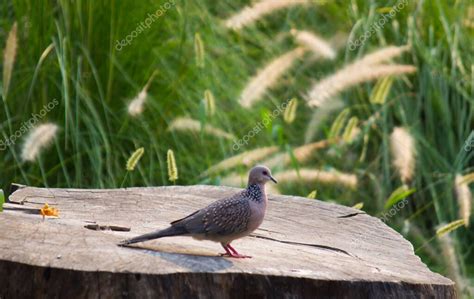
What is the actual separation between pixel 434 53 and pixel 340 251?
11.6 ft

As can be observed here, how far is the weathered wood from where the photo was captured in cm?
292

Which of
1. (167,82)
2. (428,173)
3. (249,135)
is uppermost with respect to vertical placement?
(167,82)

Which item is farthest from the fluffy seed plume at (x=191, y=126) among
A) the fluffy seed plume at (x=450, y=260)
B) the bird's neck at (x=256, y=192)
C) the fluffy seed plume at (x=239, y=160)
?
the bird's neck at (x=256, y=192)

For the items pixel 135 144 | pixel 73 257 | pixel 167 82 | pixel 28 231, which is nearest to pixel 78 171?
pixel 135 144

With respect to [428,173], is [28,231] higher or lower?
higher

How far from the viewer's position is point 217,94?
20.6ft

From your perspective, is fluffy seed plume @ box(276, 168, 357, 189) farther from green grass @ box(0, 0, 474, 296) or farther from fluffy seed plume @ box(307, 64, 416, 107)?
fluffy seed plume @ box(307, 64, 416, 107)

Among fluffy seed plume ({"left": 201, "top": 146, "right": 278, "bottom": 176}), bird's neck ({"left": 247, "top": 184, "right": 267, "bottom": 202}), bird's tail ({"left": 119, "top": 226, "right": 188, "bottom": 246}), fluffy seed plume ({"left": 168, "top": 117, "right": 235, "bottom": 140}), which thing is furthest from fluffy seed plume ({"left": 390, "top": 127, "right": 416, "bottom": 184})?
bird's tail ({"left": 119, "top": 226, "right": 188, "bottom": 246})

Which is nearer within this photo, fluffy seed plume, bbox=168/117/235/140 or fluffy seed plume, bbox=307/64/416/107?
fluffy seed plume, bbox=168/117/235/140

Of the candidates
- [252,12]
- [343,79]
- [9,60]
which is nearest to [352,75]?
[343,79]

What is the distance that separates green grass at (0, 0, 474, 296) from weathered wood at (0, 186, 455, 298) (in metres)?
1.39

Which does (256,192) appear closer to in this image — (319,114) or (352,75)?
(352,75)

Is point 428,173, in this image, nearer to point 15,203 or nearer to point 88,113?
point 88,113

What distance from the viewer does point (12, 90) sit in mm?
5688
